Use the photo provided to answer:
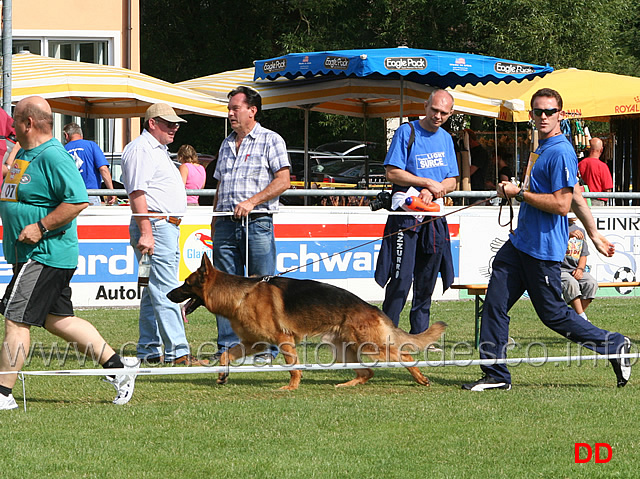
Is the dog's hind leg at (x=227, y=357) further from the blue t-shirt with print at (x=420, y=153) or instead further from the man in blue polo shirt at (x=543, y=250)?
the blue t-shirt with print at (x=420, y=153)

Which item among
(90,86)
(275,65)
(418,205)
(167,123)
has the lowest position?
(418,205)

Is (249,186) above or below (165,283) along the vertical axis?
above

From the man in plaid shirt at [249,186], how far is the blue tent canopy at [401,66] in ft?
18.3

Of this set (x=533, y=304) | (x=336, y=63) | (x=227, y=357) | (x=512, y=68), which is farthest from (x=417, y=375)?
(x=512, y=68)

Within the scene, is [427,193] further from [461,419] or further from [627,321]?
[627,321]

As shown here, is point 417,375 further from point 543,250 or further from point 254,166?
point 254,166

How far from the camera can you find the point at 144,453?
4.91 metres

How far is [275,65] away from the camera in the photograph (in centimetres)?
1395

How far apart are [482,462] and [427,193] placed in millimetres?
2967

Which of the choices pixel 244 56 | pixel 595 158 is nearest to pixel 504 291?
pixel 595 158

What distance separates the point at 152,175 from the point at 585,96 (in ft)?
37.1

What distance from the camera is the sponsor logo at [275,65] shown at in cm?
1384

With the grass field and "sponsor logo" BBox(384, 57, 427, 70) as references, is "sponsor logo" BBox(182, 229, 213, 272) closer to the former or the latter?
"sponsor logo" BBox(384, 57, 427, 70)

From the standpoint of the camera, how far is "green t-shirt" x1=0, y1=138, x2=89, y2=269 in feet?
19.0
